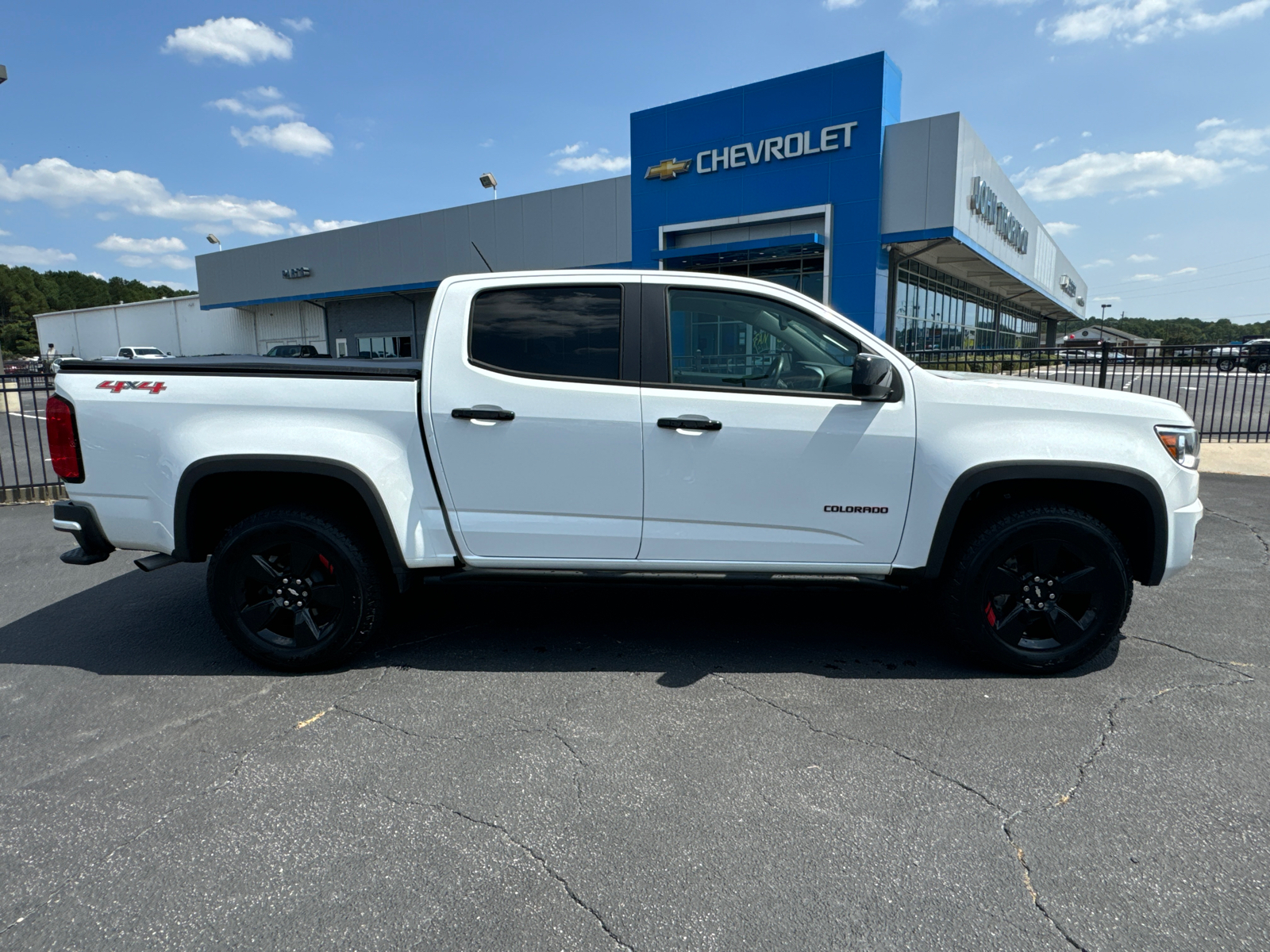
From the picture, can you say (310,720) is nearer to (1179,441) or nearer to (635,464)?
(635,464)

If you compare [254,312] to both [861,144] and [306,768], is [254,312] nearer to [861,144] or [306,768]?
[861,144]

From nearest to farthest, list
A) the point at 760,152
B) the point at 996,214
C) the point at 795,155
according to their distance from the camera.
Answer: the point at 795,155 < the point at 760,152 < the point at 996,214

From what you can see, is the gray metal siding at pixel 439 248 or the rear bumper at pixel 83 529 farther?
the gray metal siding at pixel 439 248

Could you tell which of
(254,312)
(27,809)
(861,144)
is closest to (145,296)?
(254,312)

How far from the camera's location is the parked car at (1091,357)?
32.8 ft

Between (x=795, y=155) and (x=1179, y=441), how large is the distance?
50.4 ft

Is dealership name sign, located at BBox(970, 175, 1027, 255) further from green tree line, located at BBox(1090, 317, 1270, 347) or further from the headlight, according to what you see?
green tree line, located at BBox(1090, 317, 1270, 347)

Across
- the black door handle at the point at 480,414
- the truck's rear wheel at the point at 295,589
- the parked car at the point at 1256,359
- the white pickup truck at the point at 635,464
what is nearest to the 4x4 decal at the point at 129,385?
the white pickup truck at the point at 635,464

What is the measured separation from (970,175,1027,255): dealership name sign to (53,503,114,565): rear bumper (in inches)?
732

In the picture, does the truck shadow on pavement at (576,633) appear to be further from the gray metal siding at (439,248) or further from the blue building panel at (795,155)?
the gray metal siding at (439,248)

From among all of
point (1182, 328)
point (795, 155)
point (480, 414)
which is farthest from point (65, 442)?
point (1182, 328)

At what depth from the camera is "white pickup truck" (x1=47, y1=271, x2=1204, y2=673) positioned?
3420mm

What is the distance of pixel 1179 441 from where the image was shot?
138 inches

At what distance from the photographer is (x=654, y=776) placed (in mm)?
2738
